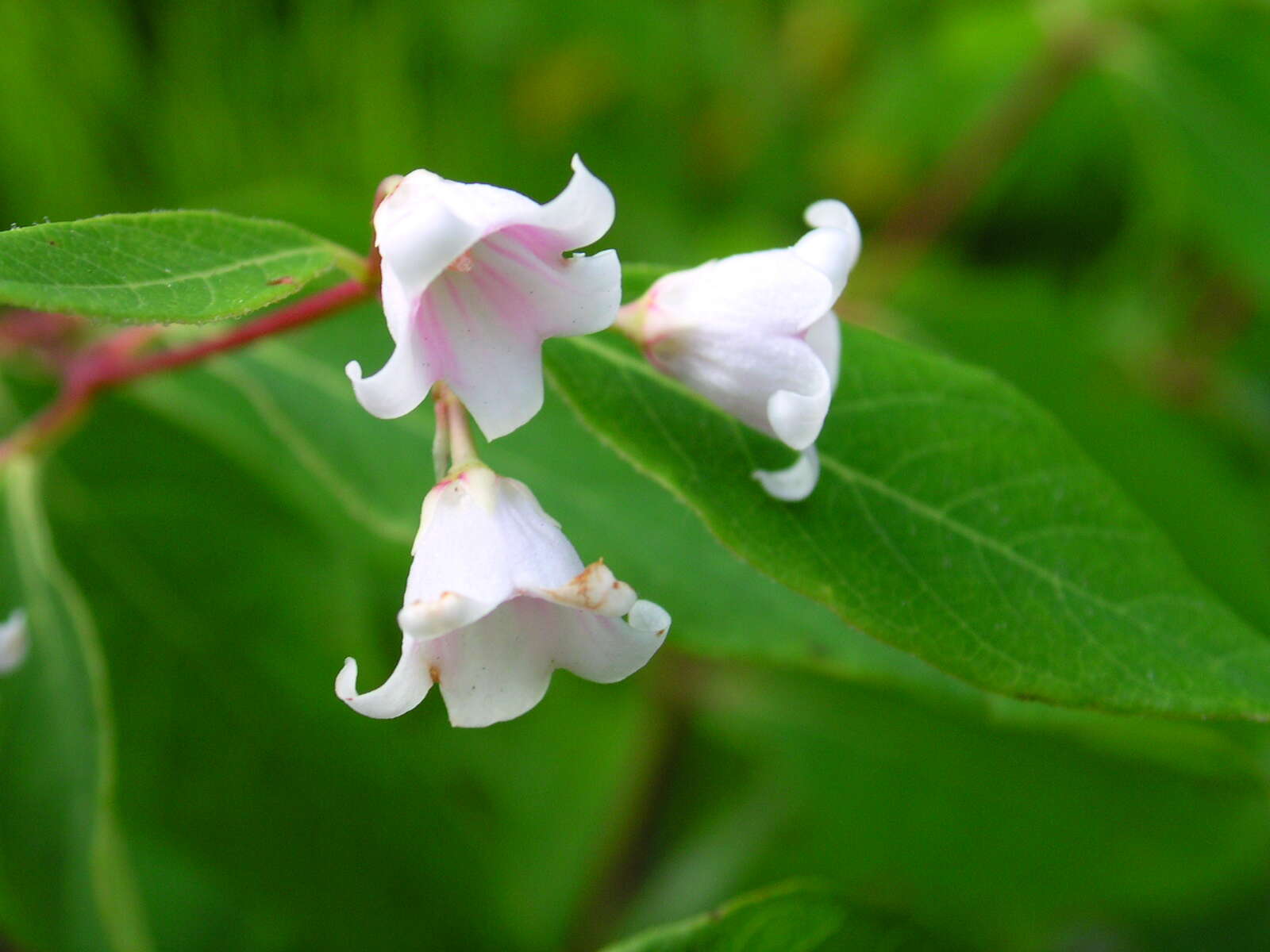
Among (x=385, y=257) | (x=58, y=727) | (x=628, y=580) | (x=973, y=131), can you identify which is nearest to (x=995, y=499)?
(x=628, y=580)

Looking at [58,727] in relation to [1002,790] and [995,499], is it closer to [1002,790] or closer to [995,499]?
[995,499]

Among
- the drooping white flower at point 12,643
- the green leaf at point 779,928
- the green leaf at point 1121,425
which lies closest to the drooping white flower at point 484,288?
the green leaf at point 779,928

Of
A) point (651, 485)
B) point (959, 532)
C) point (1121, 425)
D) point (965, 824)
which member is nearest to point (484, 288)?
point (959, 532)

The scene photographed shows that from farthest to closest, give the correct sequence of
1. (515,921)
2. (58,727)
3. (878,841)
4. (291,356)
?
(878,841), (515,921), (291,356), (58,727)

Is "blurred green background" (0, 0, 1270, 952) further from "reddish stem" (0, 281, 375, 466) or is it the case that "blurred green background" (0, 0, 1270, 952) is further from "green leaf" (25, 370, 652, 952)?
"reddish stem" (0, 281, 375, 466)

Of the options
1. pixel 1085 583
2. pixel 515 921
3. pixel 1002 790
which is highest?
pixel 1085 583

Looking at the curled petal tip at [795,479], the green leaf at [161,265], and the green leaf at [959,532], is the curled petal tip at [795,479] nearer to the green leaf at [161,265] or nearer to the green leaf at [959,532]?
the green leaf at [959,532]

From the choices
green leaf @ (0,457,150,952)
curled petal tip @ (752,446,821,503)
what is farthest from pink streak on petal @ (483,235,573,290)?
green leaf @ (0,457,150,952)
